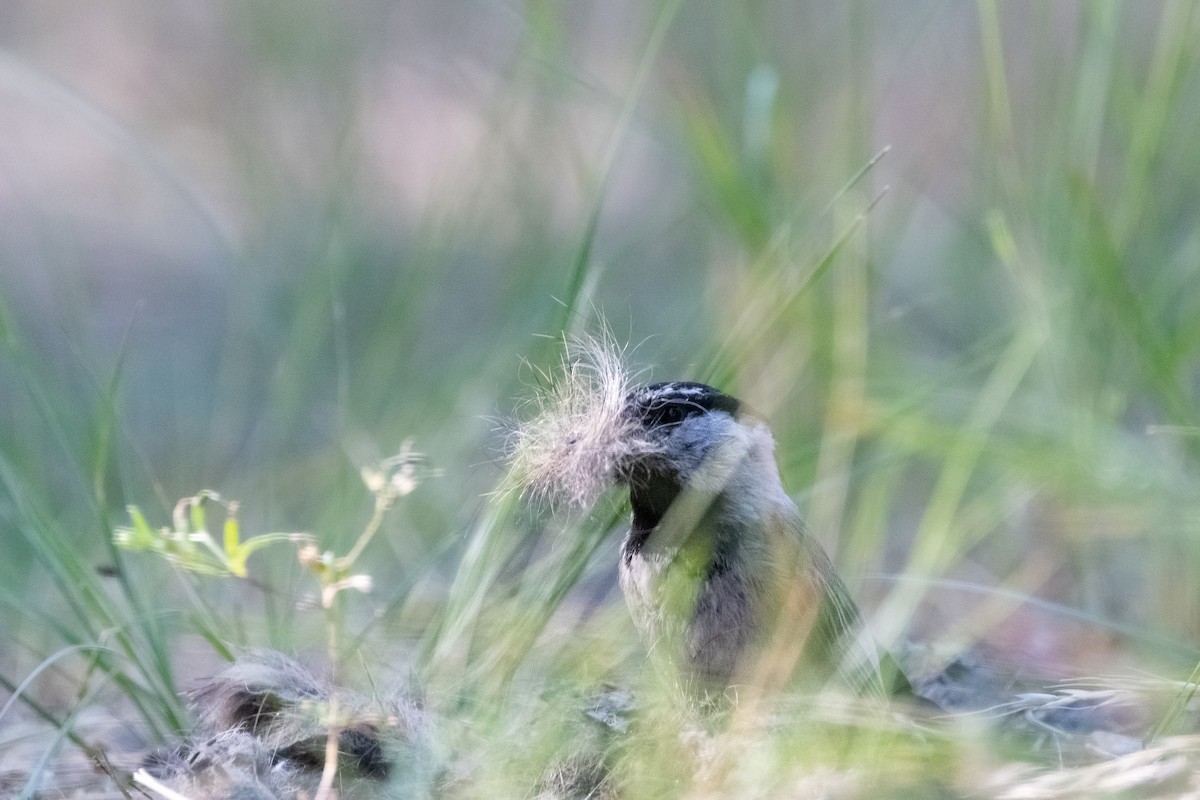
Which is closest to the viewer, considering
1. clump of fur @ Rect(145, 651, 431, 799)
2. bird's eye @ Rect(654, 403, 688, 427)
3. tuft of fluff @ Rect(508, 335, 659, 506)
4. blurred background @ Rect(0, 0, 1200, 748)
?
clump of fur @ Rect(145, 651, 431, 799)

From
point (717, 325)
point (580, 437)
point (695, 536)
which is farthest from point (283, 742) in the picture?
point (717, 325)

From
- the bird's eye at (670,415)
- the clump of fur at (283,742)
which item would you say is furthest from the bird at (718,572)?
the clump of fur at (283,742)

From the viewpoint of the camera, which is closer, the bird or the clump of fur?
the clump of fur

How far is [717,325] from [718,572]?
82 cm

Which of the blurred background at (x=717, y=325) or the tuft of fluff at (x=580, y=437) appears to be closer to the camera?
the tuft of fluff at (x=580, y=437)

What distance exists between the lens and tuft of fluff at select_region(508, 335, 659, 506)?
1.90m

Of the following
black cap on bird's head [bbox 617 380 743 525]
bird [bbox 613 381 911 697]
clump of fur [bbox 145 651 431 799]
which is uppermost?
black cap on bird's head [bbox 617 380 743 525]

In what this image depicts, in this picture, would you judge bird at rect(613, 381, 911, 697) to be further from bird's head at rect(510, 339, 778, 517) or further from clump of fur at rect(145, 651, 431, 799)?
clump of fur at rect(145, 651, 431, 799)

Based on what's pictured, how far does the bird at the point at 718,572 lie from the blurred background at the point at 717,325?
0.09 m

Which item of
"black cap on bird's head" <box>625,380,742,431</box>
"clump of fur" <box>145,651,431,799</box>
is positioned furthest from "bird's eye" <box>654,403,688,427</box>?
"clump of fur" <box>145,651,431,799</box>

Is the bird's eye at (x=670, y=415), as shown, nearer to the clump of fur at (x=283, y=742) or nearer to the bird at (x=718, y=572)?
the bird at (x=718, y=572)

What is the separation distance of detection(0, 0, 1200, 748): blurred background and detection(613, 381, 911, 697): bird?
92 millimetres

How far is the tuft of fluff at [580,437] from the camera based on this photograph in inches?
74.7

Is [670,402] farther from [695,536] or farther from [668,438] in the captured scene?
[695,536]
